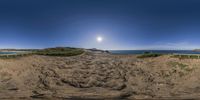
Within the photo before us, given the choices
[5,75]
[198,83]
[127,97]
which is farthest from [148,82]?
[5,75]

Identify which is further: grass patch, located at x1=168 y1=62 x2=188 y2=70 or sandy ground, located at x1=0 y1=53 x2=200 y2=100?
grass patch, located at x1=168 y1=62 x2=188 y2=70

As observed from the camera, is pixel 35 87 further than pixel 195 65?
No

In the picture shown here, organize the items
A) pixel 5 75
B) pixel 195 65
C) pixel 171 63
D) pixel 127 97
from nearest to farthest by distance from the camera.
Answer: pixel 127 97, pixel 5 75, pixel 195 65, pixel 171 63

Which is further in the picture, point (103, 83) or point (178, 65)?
point (178, 65)

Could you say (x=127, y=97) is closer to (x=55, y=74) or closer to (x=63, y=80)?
(x=63, y=80)

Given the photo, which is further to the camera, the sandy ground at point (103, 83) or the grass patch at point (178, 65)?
the grass patch at point (178, 65)

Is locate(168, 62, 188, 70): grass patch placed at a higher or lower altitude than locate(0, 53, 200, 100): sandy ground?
higher

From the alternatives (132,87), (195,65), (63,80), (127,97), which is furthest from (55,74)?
(195,65)

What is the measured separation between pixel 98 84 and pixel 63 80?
4.56m

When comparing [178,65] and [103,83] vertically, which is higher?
[178,65]

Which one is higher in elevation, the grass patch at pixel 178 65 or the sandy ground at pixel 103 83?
the grass patch at pixel 178 65

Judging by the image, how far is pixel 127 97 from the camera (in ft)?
60.4

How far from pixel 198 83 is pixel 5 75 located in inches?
905

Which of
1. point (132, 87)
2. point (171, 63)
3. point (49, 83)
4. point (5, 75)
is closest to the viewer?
point (132, 87)
